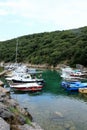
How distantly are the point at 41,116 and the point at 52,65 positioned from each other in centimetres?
8697

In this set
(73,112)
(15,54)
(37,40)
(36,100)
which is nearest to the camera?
(73,112)

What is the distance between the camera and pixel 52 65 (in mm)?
119062

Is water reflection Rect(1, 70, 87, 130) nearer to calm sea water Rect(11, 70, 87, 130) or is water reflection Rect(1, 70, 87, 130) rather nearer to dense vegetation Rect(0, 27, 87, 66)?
calm sea water Rect(11, 70, 87, 130)

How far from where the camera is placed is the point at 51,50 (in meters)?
132

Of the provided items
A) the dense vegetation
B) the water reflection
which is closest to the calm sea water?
the water reflection

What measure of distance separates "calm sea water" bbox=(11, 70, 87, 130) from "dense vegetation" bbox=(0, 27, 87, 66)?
197 feet

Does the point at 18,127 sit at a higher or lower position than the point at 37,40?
lower

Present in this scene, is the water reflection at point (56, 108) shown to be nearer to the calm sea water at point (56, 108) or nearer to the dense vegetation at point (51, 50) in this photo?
the calm sea water at point (56, 108)

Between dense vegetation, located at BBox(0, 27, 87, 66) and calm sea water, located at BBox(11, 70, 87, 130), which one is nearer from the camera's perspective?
calm sea water, located at BBox(11, 70, 87, 130)

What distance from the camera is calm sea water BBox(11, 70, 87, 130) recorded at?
2933 centimetres

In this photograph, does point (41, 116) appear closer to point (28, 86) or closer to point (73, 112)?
point (73, 112)

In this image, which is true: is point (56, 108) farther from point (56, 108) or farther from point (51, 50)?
point (51, 50)

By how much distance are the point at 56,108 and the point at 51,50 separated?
94769 mm

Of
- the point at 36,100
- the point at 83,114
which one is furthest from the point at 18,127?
the point at 36,100
